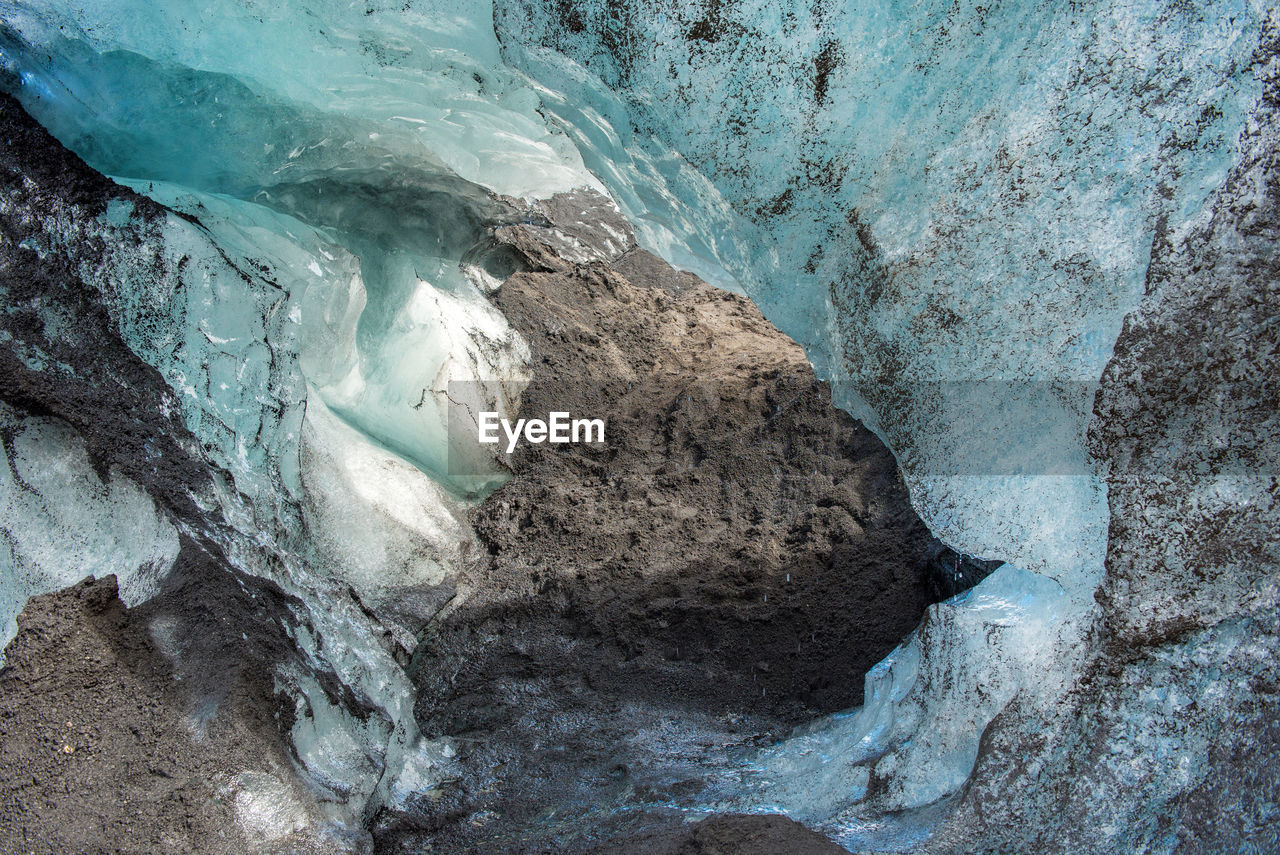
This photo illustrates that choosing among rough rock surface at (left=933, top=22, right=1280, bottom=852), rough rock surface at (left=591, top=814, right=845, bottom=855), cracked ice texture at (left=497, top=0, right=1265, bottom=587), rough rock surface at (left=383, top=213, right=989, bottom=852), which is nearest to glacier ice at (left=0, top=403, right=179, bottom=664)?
rough rock surface at (left=383, top=213, right=989, bottom=852)

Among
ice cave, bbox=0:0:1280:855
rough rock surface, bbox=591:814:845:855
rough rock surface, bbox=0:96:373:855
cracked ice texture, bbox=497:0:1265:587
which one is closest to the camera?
cracked ice texture, bbox=497:0:1265:587

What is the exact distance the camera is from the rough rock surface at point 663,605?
2.08 m

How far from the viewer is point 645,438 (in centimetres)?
246

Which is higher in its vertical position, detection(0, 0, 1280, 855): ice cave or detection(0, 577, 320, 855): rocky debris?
detection(0, 0, 1280, 855): ice cave

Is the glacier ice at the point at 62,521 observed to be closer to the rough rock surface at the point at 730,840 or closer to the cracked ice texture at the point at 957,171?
the cracked ice texture at the point at 957,171

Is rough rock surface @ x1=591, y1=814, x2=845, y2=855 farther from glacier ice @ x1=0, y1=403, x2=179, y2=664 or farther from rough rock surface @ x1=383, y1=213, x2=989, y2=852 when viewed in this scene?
glacier ice @ x1=0, y1=403, x2=179, y2=664

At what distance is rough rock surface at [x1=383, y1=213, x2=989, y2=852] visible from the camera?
6.81ft

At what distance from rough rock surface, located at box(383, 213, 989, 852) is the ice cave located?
0.04 feet

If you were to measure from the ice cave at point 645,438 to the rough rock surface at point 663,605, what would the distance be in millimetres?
13

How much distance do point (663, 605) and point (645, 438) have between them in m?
0.60

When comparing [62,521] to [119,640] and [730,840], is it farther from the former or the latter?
[730,840]

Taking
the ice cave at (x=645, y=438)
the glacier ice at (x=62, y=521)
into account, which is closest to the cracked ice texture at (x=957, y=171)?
the ice cave at (x=645, y=438)

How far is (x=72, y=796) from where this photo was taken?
6.05ft

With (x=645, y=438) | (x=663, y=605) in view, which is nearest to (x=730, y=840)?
(x=663, y=605)
